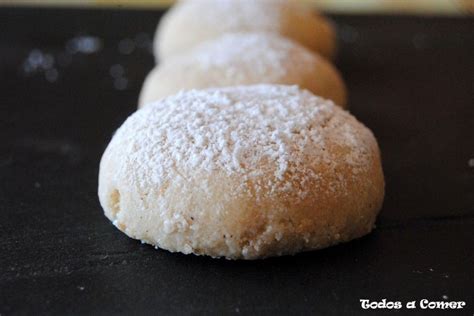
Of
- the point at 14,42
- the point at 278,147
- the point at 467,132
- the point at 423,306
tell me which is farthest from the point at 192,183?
the point at 14,42

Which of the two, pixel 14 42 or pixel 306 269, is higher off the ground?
pixel 14 42

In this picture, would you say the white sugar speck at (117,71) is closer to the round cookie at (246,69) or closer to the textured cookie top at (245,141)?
the round cookie at (246,69)

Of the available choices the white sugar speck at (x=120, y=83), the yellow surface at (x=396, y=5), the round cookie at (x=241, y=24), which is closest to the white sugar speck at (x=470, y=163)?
the round cookie at (x=241, y=24)

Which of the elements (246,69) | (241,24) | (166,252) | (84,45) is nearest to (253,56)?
(246,69)

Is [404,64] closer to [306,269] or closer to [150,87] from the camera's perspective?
[150,87]

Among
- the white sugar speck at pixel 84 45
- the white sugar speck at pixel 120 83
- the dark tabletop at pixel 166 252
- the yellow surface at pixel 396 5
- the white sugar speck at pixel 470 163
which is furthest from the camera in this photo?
the yellow surface at pixel 396 5

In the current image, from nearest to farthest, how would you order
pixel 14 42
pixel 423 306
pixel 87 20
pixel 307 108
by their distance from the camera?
pixel 423 306, pixel 307 108, pixel 14 42, pixel 87 20

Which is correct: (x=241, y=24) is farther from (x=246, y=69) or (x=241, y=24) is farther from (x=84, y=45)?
(x=84, y=45)
